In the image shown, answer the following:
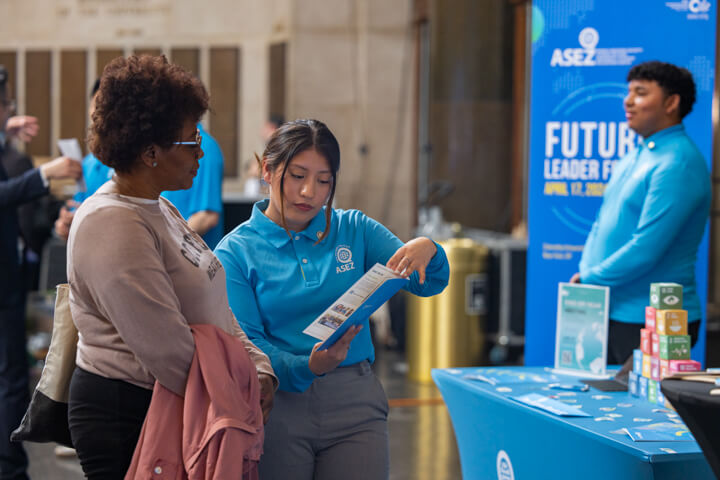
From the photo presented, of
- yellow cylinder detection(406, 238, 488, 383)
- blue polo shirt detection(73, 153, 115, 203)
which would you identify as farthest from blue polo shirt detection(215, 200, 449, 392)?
yellow cylinder detection(406, 238, 488, 383)

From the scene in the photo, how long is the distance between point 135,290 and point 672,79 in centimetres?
239

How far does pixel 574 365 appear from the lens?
2.92 metres

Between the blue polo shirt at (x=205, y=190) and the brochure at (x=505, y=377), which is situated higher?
the blue polo shirt at (x=205, y=190)

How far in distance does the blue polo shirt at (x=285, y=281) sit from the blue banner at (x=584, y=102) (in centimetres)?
214

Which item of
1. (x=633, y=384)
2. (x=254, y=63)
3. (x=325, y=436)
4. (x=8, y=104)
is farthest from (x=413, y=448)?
(x=254, y=63)

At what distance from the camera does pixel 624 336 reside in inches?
123

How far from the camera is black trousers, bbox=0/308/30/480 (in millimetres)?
3404

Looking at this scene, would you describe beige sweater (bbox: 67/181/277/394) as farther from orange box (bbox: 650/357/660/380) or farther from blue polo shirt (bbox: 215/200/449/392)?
orange box (bbox: 650/357/660/380)

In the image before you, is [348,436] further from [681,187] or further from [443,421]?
[443,421]

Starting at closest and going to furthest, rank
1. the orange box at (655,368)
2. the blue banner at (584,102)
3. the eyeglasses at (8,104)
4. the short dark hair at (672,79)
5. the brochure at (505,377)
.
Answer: the orange box at (655,368) < the brochure at (505,377) < the short dark hair at (672,79) < the eyeglasses at (8,104) < the blue banner at (584,102)

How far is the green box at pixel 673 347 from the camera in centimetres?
237

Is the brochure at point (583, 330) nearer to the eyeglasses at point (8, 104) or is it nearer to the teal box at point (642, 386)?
the teal box at point (642, 386)

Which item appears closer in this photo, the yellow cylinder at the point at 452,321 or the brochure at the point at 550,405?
the brochure at the point at 550,405

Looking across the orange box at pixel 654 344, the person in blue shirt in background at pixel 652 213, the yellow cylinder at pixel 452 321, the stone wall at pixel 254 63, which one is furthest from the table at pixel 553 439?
the stone wall at pixel 254 63
